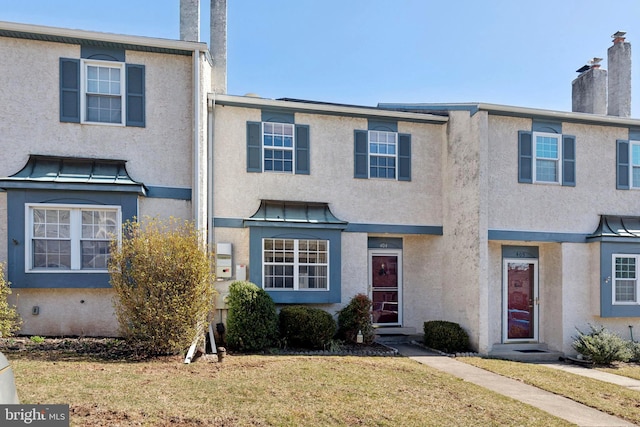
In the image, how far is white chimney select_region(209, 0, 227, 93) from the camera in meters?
12.8

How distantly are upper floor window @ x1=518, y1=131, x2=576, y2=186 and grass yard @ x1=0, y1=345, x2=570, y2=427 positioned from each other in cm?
682

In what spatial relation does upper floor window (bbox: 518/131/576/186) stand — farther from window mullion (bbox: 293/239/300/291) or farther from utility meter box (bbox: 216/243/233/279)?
utility meter box (bbox: 216/243/233/279)

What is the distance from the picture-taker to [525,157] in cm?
1266

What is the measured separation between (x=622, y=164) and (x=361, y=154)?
309 inches

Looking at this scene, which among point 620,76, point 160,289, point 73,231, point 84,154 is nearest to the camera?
point 160,289

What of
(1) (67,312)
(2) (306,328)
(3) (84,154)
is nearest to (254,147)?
(3) (84,154)

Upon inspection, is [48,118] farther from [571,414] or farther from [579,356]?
[579,356]

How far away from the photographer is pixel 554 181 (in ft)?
42.2

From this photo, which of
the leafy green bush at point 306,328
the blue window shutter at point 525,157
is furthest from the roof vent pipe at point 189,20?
the blue window shutter at point 525,157

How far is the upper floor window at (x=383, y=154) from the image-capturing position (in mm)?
12945

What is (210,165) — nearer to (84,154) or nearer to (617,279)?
(84,154)

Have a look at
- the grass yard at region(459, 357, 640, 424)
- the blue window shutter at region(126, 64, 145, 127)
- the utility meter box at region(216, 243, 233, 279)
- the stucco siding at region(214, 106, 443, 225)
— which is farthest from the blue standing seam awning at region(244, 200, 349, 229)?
the grass yard at region(459, 357, 640, 424)

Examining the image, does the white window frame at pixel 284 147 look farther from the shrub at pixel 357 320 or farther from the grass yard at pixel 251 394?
the grass yard at pixel 251 394

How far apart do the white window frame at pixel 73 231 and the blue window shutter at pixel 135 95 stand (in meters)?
2.20
